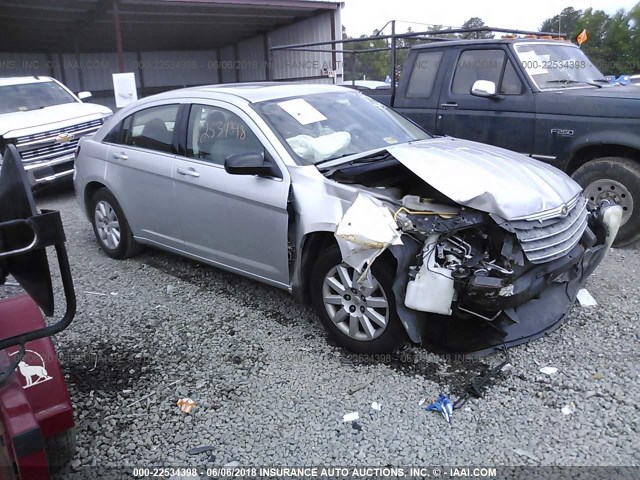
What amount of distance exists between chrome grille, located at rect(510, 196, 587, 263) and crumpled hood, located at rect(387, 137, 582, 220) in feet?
0.30

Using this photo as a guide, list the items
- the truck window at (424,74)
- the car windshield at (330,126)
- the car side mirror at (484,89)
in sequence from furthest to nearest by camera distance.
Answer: the truck window at (424,74) < the car side mirror at (484,89) < the car windshield at (330,126)

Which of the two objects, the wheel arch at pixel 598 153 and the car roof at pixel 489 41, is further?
the car roof at pixel 489 41

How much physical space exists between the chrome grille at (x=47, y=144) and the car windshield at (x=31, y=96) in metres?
1.07

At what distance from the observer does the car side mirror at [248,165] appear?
3.75 meters

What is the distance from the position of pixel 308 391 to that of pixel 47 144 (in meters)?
6.82

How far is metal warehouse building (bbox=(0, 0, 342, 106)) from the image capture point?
17.2 metres

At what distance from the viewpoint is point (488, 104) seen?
6.11 meters

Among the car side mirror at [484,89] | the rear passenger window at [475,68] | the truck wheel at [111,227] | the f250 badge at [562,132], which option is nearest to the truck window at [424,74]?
the rear passenger window at [475,68]

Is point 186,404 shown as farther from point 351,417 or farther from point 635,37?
point 635,37

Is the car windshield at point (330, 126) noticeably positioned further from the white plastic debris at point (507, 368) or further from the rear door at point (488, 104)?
the white plastic debris at point (507, 368)

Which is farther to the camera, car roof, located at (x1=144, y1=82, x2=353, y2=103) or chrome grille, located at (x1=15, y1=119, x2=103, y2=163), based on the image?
chrome grille, located at (x1=15, y1=119, x2=103, y2=163)

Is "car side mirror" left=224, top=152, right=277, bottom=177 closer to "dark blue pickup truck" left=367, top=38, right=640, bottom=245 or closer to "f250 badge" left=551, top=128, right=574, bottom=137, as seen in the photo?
"dark blue pickup truck" left=367, top=38, right=640, bottom=245

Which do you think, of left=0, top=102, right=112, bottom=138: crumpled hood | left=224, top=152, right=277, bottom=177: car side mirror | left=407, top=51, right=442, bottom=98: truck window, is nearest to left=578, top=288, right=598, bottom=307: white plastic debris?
left=224, top=152, right=277, bottom=177: car side mirror

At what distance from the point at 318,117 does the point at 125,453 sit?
8.95 feet
